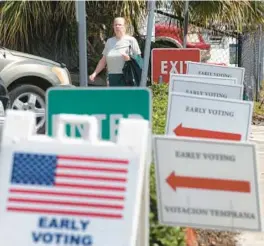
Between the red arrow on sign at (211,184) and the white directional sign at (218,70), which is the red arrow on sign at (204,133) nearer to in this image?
the red arrow on sign at (211,184)

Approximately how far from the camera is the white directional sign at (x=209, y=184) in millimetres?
3662

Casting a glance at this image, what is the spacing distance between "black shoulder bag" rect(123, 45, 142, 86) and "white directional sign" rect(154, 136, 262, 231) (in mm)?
6578

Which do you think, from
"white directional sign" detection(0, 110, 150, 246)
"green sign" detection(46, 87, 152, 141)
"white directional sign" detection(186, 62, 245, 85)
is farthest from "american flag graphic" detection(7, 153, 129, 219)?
"white directional sign" detection(186, 62, 245, 85)

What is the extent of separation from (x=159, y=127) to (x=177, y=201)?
A: 8.57 feet

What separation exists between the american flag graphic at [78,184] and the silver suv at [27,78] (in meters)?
6.89

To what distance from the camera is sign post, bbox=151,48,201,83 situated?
10.5m

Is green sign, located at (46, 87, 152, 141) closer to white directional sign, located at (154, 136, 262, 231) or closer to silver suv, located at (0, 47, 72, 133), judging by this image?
white directional sign, located at (154, 136, 262, 231)

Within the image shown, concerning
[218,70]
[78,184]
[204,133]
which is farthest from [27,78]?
[78,184]

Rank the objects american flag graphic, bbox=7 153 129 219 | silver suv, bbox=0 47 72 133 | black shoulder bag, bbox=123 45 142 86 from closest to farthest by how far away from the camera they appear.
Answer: american flag graphic, bbox=7 153 129 219, black shoulder bag, bbox=123 45 142 86, silver suv, bbox=0 47 72 133

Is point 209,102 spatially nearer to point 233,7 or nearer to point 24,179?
point 24,179

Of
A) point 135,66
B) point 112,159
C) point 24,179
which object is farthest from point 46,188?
point 135,66

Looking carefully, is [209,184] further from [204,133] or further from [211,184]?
[204,133]

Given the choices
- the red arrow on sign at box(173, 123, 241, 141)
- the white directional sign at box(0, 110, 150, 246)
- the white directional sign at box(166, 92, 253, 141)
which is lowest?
the white directional sign at box(0, 110, 150, 246)

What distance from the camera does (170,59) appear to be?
1066 centimetres
